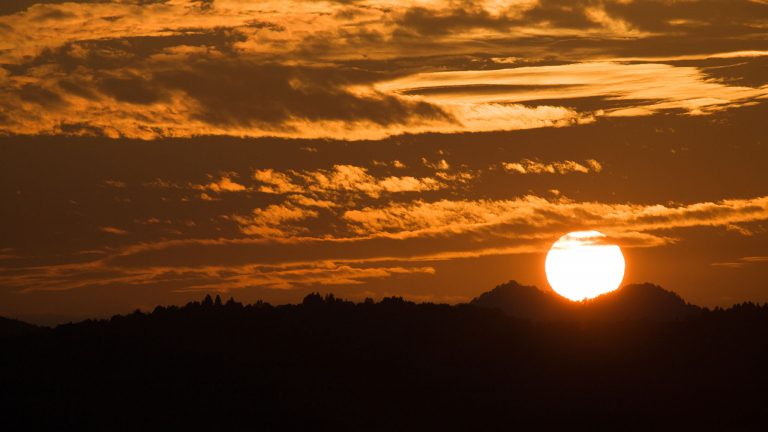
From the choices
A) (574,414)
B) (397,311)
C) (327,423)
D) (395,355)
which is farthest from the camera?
(397,311)

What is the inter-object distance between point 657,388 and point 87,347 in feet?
193

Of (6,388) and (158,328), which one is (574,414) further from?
(6,388)

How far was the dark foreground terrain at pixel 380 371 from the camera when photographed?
105312 mm

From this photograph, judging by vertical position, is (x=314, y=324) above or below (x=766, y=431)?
above

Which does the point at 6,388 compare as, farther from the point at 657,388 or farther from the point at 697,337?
the point at 697,337

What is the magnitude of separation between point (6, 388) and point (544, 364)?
180 feet

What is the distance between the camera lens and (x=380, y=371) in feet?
382

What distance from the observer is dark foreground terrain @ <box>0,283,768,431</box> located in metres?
105

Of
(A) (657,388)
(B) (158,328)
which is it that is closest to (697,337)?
(A) (657,388)

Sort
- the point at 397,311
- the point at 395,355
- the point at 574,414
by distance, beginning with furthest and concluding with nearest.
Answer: the point at 397,311 → the point at 395,355 → the point at 574,414

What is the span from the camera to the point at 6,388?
108 meters

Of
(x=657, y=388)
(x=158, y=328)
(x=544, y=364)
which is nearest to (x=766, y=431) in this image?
(x=657, y=388)

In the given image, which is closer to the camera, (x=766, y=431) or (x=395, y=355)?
(x=766, y=431)

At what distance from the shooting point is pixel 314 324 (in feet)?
409
